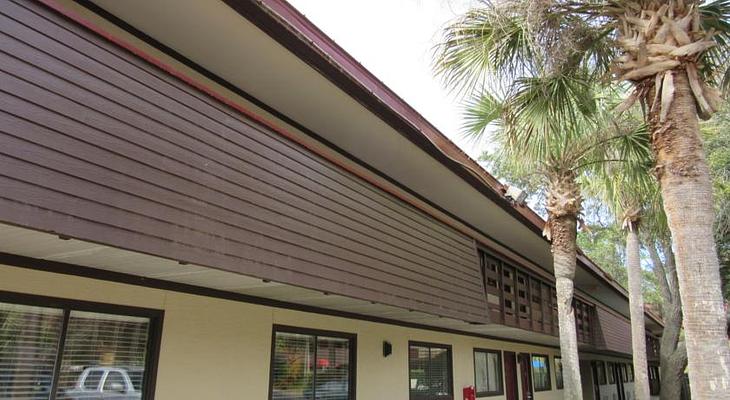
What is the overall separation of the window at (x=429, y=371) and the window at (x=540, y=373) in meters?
5.77

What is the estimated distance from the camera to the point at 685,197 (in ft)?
17.0

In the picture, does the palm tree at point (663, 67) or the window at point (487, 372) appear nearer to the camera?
the palm tree at point (663, 67)

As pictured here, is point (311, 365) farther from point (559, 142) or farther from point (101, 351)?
point (559, 142)

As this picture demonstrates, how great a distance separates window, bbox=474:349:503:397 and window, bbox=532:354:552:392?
272 cm

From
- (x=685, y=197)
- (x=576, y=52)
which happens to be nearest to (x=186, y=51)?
(x=576, y=52)

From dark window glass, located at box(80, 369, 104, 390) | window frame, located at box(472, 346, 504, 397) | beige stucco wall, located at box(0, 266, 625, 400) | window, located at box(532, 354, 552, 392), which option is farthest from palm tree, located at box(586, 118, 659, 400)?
dark window glass, located at box(80, 369, 104, 390)

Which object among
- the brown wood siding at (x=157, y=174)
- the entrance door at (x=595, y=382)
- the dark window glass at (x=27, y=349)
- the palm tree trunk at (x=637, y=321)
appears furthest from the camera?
the entrance door at (x=595, y=382)

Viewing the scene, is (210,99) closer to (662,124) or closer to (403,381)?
(662,124)

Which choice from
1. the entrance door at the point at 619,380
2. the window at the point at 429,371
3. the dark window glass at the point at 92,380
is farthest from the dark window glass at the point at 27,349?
the entrance door at the point at 619,380

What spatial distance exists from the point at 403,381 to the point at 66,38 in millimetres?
7671

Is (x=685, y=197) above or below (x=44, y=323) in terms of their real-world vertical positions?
above

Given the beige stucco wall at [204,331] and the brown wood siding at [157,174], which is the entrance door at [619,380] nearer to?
the beige stucco wall at [204,331]

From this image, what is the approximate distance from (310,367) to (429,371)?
3.74 meters

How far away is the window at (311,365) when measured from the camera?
705cm
